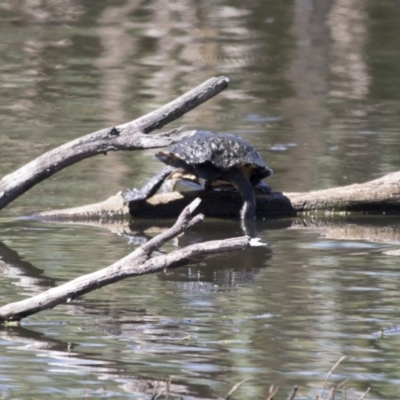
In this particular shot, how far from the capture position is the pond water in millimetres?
4703

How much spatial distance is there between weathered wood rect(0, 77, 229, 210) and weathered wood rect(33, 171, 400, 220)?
68cm

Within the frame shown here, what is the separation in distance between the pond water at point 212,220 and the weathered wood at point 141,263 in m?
0.14

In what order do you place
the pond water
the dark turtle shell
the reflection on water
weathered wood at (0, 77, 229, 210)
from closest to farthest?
1. the reflection on water
2. the pond water
3. weathered wood at (0, 77, 229, 210)
4. the dark turtle shell

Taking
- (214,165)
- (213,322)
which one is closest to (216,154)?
(214,165)

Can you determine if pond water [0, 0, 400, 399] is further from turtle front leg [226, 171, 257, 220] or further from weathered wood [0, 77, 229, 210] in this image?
weathered wood [0, 77, 229, 210]

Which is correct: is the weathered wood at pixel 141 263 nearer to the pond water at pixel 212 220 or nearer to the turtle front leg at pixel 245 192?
the pond water at pixel 212 220

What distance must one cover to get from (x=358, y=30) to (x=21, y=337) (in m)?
14.1

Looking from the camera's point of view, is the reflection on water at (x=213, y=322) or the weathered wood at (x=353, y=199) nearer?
the reflection on water at (x=213, y=322)

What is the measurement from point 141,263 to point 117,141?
2604mm

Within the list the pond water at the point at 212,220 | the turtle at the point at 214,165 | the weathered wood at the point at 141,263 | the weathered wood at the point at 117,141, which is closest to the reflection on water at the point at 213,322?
the pond water at the point at 212,220

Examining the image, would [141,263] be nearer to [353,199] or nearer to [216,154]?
[216,154]

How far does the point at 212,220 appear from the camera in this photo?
836cm

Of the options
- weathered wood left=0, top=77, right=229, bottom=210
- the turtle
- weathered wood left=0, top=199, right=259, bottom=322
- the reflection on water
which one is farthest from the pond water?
weathered wood left=0, top=77, right=229, bottom=210

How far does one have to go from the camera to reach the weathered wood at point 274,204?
8.35m
